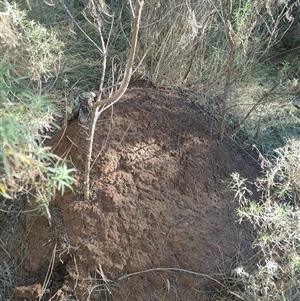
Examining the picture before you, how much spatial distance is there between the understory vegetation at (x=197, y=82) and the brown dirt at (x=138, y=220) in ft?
0.41

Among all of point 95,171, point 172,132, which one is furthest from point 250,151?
point 95,171

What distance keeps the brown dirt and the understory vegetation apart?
0.12 meters

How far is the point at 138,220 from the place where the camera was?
278cm

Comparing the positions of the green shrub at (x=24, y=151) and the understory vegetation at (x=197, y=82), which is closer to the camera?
the green shrub at (x=24, y=151)

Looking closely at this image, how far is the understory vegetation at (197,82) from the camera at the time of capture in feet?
7.83

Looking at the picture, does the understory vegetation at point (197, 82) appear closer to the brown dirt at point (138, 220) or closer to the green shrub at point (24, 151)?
the green shrub at point (24, 151)

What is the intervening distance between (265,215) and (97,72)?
1811mm

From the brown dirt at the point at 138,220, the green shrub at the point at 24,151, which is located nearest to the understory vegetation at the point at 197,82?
the green shrub at the point at 24,151

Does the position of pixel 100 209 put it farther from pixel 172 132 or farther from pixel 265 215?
pixel 265 215

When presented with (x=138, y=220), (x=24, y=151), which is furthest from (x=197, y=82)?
(x=24, y=151)

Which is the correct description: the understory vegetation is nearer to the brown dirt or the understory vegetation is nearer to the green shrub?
the green shrub

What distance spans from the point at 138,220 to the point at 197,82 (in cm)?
129

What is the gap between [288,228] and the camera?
7.91 feet

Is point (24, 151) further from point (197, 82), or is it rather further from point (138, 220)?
point (197, 82)
